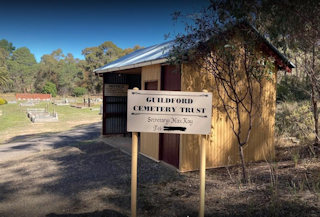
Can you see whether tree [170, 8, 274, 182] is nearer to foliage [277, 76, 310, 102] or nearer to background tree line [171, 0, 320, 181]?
background tree line [171, 0, 320, 181]

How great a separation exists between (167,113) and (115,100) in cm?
843

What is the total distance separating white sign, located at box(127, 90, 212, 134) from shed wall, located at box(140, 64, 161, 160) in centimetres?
380

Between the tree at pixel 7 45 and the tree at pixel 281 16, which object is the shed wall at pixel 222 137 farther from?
the tree at pixel 7 45

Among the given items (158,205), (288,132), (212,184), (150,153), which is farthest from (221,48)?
(288,132)

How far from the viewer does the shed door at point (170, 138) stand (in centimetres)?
688

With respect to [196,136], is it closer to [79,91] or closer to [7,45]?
[79,91]

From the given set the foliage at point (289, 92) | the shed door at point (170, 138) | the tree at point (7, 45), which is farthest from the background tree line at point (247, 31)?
the tree at point (7, 45)

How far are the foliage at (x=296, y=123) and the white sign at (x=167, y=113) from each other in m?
6.71

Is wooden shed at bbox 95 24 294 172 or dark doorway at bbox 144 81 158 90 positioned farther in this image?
dark doorway at bbox 144 81 158 90

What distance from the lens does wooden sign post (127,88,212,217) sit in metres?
3.66

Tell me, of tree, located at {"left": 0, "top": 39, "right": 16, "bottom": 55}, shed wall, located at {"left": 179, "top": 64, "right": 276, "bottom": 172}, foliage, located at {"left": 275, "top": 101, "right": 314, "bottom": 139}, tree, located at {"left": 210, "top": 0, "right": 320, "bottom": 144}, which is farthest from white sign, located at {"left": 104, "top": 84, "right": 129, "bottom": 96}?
tree, located at {"left": 0, "top": 39, "right": 16, "bottom": 55}

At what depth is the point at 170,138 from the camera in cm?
725

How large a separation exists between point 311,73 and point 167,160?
4408 millimetres

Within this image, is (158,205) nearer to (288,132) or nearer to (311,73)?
(311,73)
